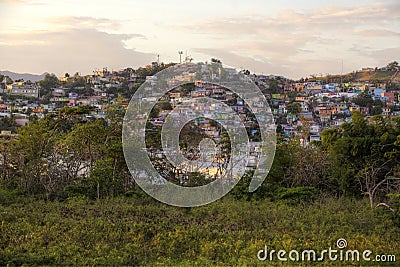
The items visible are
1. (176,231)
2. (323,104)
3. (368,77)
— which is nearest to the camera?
(176,231)

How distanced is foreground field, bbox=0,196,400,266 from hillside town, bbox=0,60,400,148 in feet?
16.3

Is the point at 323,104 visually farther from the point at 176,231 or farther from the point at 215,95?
A: the point at 176,231

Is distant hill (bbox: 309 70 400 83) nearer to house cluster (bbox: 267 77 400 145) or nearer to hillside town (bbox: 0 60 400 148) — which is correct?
hillside town (bbox: 0 60 400 148)

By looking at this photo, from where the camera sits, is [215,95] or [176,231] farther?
[215,95]

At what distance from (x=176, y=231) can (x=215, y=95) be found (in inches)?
244

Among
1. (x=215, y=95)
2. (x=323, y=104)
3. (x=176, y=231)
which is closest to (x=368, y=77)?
(x=323, y=104)

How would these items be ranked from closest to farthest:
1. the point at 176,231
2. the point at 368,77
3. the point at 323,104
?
the point at 176,231 < the point at 323,104 < the point at 368,77

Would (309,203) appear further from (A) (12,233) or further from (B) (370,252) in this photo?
(A) (12,233)

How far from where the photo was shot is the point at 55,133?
912 centimetres

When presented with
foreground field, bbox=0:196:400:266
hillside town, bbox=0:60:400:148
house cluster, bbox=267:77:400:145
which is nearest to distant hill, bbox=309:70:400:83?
hillside town, bbox=0:60:400:148

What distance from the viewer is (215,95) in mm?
11852

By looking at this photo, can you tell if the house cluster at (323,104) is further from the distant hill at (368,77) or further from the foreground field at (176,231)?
the foreground field at (176,231)

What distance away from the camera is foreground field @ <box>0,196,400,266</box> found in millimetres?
5340

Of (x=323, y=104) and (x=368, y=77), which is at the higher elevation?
(x=368, y=77)
